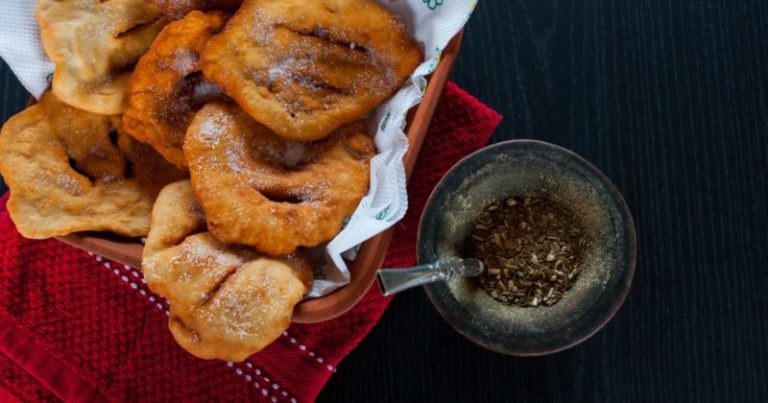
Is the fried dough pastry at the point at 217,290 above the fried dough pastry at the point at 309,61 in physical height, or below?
below

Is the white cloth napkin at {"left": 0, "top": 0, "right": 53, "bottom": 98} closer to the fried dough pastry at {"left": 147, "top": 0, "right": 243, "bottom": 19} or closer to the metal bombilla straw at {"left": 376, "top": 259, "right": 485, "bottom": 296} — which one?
the fried dough pastry at {"left": 147, "top": 0, "right": 243, "bottom": 19}

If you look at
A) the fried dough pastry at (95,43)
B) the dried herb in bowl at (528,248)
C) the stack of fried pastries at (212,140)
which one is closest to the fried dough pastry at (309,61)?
the stack of fried pastries at (212,140)

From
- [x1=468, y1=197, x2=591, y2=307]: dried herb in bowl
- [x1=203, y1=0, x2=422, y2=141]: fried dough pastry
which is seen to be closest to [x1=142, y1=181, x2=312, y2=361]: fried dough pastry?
[x1=203, y1=0, x2=422, y2=141]: fried dough pastry

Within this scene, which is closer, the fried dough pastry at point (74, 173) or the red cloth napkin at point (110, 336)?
the fried dough pastry at point (74, 173)

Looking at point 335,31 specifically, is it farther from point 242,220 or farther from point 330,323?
point 330,323

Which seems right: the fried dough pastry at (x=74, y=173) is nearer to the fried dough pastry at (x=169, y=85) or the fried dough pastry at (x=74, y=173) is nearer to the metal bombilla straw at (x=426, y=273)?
the fried dough pastry at (x=169, y=85)

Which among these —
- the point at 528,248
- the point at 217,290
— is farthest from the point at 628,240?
the point at 217,290

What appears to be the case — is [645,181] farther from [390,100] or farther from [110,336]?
[110,336]

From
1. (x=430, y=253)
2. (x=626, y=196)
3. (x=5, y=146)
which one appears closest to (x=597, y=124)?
(x=626, y=196)
